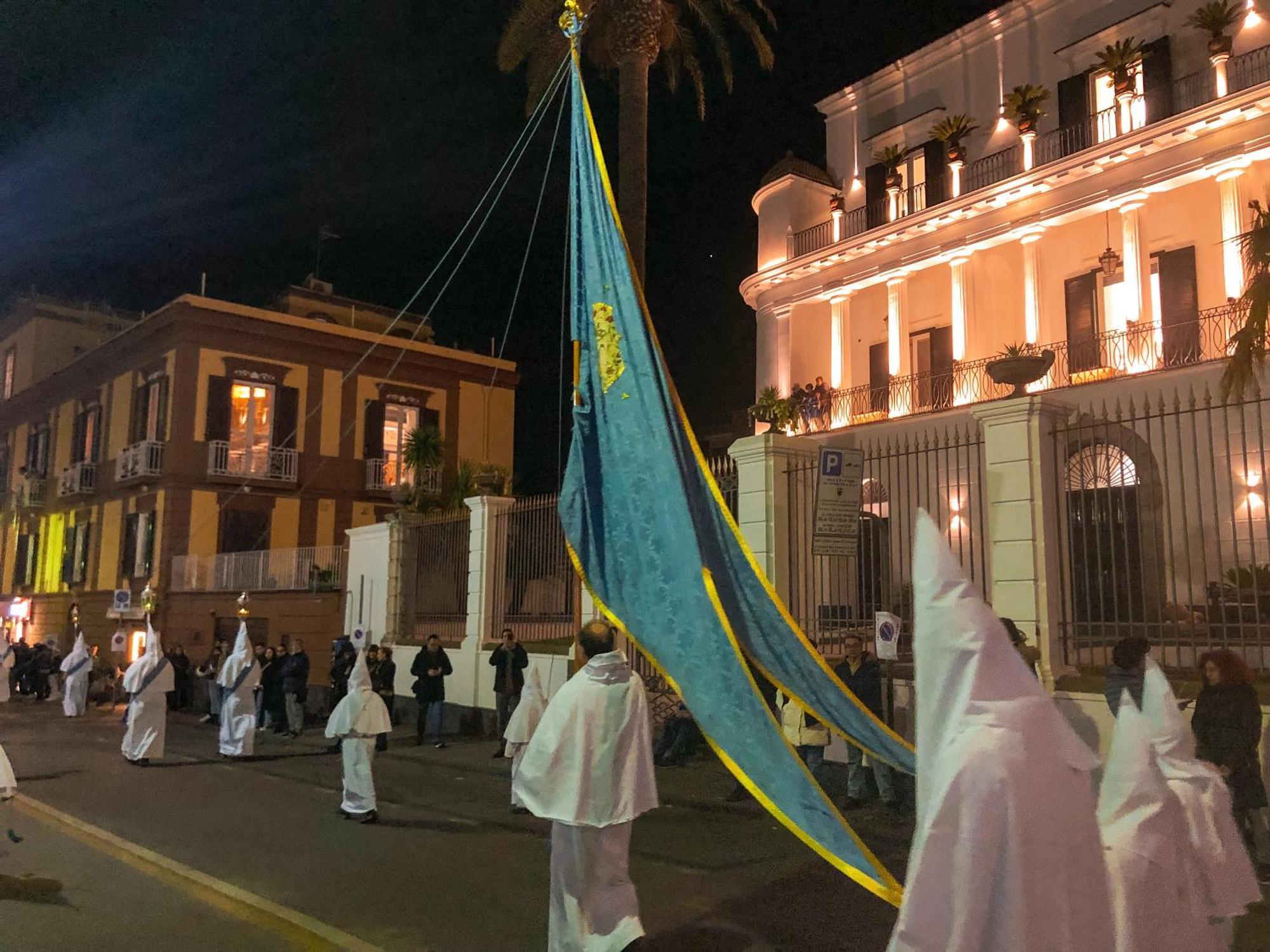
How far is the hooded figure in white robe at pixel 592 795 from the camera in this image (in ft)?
17.6

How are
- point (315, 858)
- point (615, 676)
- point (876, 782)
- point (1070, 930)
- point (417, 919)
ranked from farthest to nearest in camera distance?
point (876, 782) < point (315, 858) < point (417, 919) < point (615, 676) < point (1070, 930)

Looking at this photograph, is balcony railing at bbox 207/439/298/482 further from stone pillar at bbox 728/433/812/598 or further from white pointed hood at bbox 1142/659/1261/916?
white pointed hood at bbox 1142/659/1261/916

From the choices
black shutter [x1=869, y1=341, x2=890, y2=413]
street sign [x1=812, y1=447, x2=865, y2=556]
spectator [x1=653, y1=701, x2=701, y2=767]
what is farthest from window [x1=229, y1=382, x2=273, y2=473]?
street sign [x1=812, y1=447, x2=865, y2=556]

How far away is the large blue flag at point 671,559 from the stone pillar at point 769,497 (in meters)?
6.52

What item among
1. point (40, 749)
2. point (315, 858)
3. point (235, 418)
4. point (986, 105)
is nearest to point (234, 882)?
point (315, 858)

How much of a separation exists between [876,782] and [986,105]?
16964mm

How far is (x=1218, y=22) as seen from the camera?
1745cm

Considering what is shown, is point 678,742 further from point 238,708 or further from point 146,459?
point 146,459

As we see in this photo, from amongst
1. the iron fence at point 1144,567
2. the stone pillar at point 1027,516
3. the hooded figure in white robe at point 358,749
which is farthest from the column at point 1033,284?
the hooded figure in white robe at point 358,749

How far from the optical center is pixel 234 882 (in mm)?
7121

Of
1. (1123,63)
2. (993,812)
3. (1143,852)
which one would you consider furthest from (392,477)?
(993,812)

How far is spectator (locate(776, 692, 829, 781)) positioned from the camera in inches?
402

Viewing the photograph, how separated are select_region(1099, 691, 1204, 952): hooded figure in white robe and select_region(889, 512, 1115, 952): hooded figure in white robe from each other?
665 millimetres

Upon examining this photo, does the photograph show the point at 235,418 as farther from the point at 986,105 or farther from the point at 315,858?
the point at 315,858
